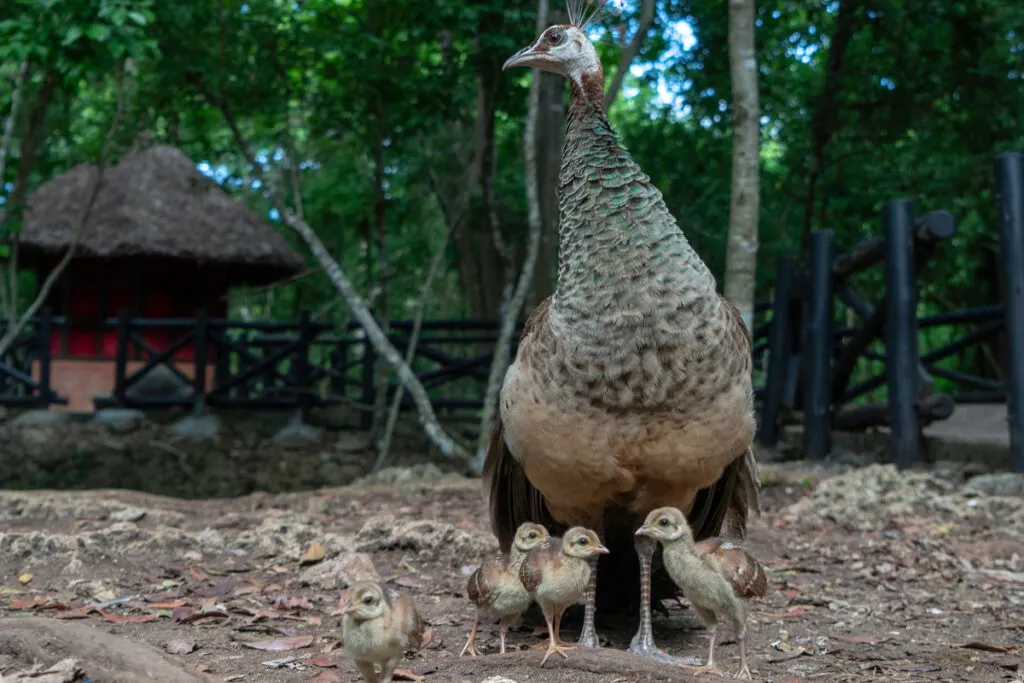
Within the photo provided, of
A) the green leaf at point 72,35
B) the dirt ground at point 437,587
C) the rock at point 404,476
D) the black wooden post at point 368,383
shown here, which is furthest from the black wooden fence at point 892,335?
the green leaf at point 72,35

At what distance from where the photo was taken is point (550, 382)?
3.71m

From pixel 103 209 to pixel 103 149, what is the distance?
5340 mm

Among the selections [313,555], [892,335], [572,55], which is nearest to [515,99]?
[892,335]

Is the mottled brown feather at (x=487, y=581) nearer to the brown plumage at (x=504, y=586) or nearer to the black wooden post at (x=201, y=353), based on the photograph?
the brown plumage at (x=504, y=586)

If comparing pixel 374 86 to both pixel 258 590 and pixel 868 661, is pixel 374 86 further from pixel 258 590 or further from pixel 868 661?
pixel 868 661

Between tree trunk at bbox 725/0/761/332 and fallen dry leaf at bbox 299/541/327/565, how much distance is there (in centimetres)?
388

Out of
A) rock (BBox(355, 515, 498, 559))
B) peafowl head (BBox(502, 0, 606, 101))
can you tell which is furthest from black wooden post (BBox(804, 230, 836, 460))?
peafowl head (BBox(502, 0, 606, 101))

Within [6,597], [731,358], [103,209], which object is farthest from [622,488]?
[103,209]

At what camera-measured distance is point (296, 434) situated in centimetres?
1432

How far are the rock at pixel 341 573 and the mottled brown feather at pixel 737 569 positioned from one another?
1867 mm

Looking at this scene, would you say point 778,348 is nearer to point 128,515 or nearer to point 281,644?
point 128,515

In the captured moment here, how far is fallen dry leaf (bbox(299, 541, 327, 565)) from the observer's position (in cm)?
520

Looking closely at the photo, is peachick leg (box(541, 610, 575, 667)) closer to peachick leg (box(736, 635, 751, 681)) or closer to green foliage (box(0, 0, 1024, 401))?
peachick leg (box(736, 635, 751, 681))

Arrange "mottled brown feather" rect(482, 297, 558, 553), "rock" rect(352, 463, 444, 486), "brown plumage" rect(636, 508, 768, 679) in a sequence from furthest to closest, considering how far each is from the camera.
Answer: "rock" rect(352, 463, 444, 486) < "mottled brown feather" rect(482, 297, 558, 553) < "brown plumage" rect(636, 508, 768, 679)
